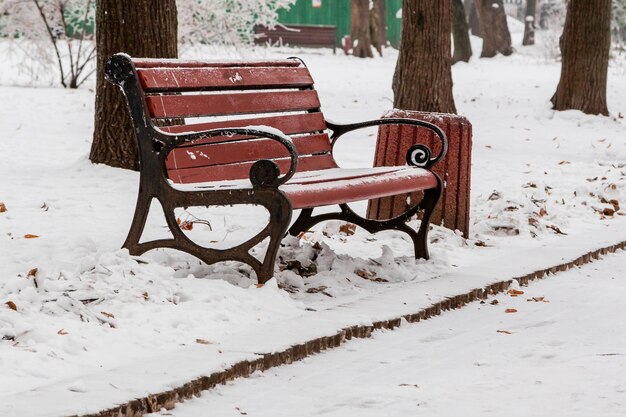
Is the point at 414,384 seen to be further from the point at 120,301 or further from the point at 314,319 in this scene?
the point at 120,301

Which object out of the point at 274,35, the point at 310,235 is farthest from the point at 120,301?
the point at 274,35

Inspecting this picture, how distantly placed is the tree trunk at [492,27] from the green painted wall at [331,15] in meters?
6.39

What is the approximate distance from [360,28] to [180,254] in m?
25.4

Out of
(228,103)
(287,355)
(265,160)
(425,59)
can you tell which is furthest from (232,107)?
(425,59)

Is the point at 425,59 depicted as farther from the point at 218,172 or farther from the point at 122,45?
the point at 218,172

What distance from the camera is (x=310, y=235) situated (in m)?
7.17

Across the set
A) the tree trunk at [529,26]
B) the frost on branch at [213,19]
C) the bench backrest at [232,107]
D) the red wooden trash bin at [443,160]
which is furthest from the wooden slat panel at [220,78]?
the tree trunk at [529,26]

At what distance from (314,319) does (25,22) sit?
1398 cm

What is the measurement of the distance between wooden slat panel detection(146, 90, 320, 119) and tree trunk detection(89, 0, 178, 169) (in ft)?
7.23

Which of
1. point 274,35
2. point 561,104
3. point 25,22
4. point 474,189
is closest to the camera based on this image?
point 474,189

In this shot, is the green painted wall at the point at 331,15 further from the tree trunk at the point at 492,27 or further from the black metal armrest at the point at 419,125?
the black metal armrest at the point at 419,125

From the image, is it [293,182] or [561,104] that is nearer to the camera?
[293,182]

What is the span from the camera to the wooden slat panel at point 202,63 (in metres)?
5.63

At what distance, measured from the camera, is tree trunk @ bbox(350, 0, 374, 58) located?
3021 centimetres
